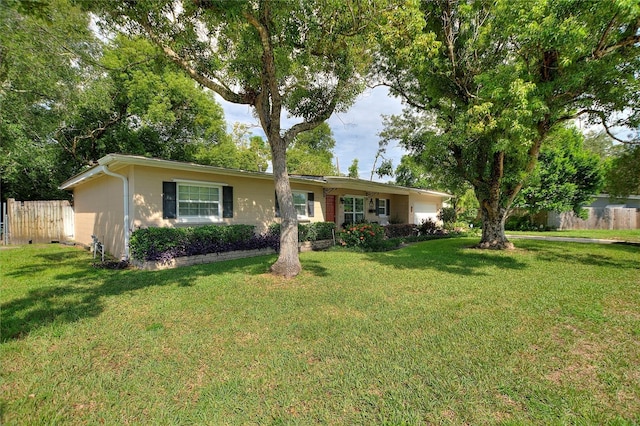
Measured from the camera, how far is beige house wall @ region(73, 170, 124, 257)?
8812 millimetres

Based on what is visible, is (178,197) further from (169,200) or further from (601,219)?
(601,219)

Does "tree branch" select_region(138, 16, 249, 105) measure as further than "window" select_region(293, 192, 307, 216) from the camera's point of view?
No

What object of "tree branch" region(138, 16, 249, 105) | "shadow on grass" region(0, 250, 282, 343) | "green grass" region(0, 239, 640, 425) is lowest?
"green grass" region(0, 239, 640, 425)

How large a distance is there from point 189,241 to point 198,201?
5.11ft

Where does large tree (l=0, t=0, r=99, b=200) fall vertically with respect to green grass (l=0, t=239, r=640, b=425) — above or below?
above

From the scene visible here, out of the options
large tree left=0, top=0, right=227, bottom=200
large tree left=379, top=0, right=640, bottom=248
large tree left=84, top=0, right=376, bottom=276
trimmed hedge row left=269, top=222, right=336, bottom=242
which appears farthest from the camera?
trimmed hedge row left=269, top=222, right=336, bottom=242

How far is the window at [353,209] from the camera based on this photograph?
15.4 m

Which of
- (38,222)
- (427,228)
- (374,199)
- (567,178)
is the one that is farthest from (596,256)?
(38,222)

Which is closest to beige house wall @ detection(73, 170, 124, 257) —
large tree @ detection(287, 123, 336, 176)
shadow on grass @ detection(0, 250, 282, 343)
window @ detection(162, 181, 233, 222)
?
shadow on grass @ detection(0, 250, 282, 343)

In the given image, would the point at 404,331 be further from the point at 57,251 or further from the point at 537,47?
the point at 57,251

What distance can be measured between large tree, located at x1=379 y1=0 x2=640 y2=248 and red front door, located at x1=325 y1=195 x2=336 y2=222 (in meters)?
5.63

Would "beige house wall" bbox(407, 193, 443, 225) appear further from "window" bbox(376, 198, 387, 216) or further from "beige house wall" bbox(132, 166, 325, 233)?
"beige house wall" bbox(132, 166, 325, 233)

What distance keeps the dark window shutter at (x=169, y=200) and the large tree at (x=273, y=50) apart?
3.48m

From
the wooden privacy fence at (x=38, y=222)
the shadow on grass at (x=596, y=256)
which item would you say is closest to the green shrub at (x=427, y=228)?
the shadow on grass at (x=596, y=256)
